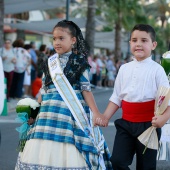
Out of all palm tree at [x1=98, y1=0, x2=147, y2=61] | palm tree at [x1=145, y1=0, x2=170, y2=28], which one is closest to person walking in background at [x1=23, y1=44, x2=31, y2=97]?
palm tree at [x1=98, y1=0, x2=147, y2=61]

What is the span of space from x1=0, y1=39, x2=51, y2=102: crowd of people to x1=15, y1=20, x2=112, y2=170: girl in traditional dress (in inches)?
327

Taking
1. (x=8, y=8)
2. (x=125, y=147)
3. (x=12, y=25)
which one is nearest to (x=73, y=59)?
(x=125, y=147)

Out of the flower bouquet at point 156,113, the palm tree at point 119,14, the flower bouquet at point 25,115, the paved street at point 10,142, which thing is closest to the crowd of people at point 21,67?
the paved street at point 10,142

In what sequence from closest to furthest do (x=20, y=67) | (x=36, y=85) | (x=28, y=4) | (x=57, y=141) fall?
(x=57, y=141), (x=20, y=67), (x=36, y=85), (x=28, y=4)

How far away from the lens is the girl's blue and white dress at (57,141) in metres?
4.46

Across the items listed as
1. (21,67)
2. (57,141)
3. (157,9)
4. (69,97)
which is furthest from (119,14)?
(57,141)

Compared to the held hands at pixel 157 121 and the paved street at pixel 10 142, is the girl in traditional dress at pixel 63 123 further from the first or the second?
the paved street at pixel 10 142

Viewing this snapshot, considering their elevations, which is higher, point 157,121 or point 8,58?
point 8,58

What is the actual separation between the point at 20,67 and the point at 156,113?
10141 millimetres

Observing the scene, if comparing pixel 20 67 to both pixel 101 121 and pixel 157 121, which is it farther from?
pixel 157 121

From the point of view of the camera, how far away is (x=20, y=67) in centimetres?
1403

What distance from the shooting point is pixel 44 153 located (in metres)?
4.47

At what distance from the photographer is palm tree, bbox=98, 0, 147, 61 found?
103ft

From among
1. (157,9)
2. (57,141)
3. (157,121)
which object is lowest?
(57,141)
